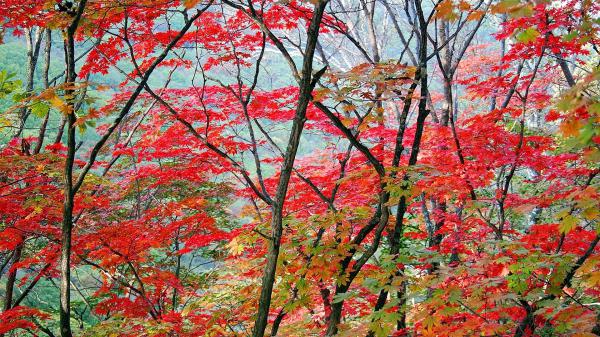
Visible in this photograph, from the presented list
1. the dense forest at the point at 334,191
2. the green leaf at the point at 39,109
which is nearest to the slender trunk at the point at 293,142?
the dense forest at the point at 334,191

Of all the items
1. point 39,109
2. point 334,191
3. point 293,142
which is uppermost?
point 39,109

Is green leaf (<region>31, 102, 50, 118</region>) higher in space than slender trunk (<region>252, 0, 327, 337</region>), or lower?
higher

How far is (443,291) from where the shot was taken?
2.88 m

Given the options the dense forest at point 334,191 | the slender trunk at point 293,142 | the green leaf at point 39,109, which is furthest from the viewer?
the dense forest at point 334,191

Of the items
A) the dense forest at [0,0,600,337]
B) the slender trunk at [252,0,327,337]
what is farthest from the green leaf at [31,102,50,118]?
the slender trunk at [252,0,327,337]

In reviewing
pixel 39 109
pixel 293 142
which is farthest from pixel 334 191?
pixel 39 109

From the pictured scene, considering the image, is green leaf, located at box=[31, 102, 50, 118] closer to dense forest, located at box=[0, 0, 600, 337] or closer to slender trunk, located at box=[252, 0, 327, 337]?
dense forest, located at box=[0, 0, 600, 337]

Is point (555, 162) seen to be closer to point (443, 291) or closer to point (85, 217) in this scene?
point (443, 291)

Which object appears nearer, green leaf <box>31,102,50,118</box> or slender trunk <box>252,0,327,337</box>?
slender trunk <box>252,0,327,337</box>

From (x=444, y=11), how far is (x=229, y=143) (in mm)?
4158

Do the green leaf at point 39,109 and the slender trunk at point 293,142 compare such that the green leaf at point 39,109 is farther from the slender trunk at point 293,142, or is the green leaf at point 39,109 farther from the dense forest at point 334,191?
the slender trunk at point 293,142

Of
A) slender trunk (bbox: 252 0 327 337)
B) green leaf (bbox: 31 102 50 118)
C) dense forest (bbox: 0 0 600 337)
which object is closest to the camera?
slender trunk (bbox: 252 0 327 337)

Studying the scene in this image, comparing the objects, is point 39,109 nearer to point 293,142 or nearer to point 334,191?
point 293,142

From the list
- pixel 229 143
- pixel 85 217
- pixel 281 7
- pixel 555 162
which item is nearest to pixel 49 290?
pixel 85 217
